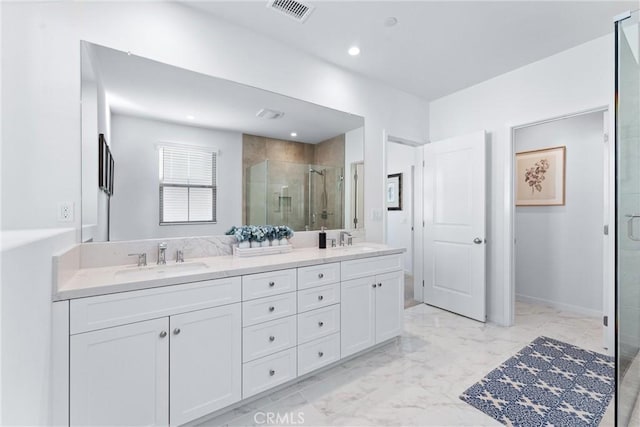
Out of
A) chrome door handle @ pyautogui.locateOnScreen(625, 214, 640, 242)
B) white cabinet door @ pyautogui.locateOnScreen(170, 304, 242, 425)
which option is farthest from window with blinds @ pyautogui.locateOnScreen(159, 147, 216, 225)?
chrome door handle @ pyautogui.locateOnScreen(625, 214, 640, 242)

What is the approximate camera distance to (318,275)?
209 centimetres

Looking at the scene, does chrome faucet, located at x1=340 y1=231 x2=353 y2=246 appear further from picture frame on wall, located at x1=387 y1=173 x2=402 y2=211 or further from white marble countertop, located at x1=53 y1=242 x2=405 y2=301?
picture frame on wall, located at x1=387 y1=173 x2=402 y2=211

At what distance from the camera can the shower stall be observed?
2414 millimetres

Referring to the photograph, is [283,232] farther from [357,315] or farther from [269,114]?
[269,114]

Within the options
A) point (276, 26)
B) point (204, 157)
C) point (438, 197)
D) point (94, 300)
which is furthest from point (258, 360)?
point (438, 197)

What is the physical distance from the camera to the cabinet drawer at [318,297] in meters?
2.00

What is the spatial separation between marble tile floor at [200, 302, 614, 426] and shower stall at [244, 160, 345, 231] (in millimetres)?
1257

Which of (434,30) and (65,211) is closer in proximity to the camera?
(65,211)

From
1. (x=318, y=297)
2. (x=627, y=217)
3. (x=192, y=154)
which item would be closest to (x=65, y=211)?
(x=192, y=154)

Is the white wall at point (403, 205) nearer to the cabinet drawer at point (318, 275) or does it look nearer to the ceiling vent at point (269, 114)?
the ceiling vent at point (269, 114)

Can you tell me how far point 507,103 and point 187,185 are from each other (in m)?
3.32

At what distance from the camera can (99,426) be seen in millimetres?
1319

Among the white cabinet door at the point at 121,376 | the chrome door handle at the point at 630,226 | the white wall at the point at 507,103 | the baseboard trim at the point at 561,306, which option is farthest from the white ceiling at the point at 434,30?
the baseboard trim at the point at 561,306

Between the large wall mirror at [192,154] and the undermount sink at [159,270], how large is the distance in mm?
251
